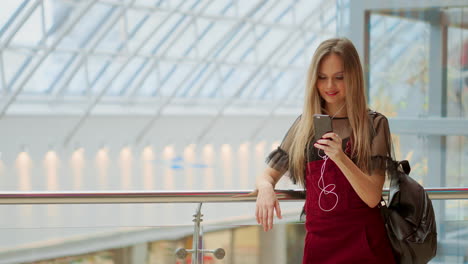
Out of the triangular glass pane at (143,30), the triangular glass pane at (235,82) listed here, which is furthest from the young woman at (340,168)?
the triangular glass pane at (235,82)

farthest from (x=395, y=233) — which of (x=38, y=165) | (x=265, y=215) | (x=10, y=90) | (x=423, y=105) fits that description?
(x=38, y=165)

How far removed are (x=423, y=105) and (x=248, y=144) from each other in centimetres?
2092

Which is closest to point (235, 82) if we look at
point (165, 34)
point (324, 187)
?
point (165, 34)

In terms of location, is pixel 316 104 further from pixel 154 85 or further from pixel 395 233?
pixel 154 85

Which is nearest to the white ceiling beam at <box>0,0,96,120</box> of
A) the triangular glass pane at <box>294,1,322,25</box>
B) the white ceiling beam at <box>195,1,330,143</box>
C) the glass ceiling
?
the glass ceiling

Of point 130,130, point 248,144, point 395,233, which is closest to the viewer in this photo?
point 395,233

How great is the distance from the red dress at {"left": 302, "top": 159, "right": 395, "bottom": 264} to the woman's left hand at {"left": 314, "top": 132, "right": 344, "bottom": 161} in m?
0.22

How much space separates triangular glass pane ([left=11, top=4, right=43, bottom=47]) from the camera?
2028cm

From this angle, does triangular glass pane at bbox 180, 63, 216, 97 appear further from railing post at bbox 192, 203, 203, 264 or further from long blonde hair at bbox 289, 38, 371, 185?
long blonde hair at bbox 289, 38, 371, 185

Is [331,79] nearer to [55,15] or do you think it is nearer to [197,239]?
[197,239]

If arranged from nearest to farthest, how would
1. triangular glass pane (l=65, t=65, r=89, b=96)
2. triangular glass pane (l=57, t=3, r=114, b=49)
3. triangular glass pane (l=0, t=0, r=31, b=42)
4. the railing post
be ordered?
the railing post, triangular glass pane (l=0, t=0, r=31, b=42), triangular glass pane (l=57, t=3, r=114, b=49), triangular glass pane (l=65, t=65, r=89, b=96)

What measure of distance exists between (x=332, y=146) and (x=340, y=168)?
12cm

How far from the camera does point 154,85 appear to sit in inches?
1035

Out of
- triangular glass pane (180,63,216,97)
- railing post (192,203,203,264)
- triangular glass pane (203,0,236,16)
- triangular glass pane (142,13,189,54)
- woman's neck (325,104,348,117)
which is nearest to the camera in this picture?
woman's neck (325,104,348,117)
